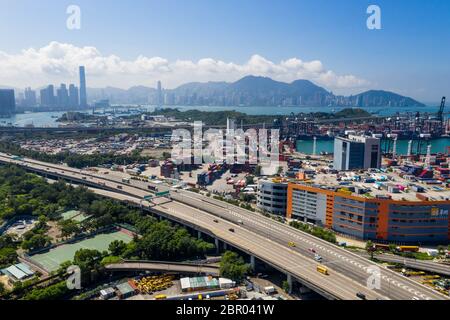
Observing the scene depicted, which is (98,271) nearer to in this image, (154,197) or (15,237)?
(15,237)

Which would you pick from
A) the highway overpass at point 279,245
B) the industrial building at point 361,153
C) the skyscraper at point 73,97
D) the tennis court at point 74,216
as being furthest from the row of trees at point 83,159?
the skyscraper at point 73,97

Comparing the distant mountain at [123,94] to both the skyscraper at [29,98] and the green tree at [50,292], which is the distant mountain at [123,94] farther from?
the green tree at [50,292]

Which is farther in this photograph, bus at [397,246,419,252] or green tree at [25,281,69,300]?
bus at [397,246,419,252]

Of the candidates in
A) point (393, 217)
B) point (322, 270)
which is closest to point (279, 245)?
point (322, 270)

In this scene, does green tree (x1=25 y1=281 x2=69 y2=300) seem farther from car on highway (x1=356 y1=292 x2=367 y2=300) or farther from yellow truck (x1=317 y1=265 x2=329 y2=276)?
car on highway (x1=356 y1=292 x2=367 y2=300)

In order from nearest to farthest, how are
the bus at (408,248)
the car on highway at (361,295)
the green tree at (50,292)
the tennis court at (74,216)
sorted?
the car on highway at (361,295) < the green tree at (50,292) < the bus at (408,248) < the tennis court at (74,216)

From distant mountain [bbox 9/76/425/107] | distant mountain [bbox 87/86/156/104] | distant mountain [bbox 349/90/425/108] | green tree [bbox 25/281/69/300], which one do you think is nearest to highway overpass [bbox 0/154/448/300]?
green tree [bbox 25/281/69/300]
